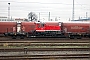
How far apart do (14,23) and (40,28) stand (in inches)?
181

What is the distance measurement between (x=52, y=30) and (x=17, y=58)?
1697 centimetres

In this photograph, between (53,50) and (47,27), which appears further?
(47,27)

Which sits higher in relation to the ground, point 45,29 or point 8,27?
point 8,27

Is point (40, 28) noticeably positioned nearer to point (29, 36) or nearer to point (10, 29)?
point (29, 36)

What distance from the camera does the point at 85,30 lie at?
93.7ft

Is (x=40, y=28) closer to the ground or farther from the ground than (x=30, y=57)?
farther from the ground

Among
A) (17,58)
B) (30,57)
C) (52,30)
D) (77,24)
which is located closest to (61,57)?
(30,57)

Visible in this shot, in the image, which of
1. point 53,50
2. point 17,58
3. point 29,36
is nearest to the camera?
point 17,58

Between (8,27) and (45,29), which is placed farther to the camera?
(8,27)

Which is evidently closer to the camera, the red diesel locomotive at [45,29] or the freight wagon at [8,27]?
the red diesel locomotive at [45,29]

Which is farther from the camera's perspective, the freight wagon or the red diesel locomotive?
the freight wagon

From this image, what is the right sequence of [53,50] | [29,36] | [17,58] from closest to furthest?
1. [17,58]
2. [53,50]
3. [29,36]

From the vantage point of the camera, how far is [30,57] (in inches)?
454

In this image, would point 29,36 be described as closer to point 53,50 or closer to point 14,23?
point 14,23
